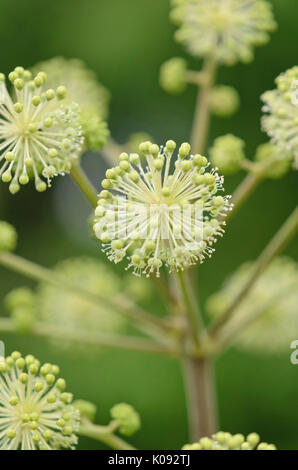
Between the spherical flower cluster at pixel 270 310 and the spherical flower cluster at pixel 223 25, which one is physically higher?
the spherical flower cluster at pixel 223 25

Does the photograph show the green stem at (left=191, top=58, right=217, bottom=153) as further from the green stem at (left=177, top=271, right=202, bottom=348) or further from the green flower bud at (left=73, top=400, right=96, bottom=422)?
the green flower bud at (left=73, top=400, right=96, bottom=422)

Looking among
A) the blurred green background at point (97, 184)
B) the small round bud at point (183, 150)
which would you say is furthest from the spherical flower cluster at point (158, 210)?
the blurred green background at point (97, 184)

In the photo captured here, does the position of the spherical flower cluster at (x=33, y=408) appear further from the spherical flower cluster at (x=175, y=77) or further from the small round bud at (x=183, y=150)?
the spherical flower cluster at (x=175, y=77)

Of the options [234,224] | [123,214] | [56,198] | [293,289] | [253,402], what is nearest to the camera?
[123,214]

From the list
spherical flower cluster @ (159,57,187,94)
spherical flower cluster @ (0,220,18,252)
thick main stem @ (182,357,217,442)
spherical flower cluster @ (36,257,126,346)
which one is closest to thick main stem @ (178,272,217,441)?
thick main stem @ (182,357,217,442)
